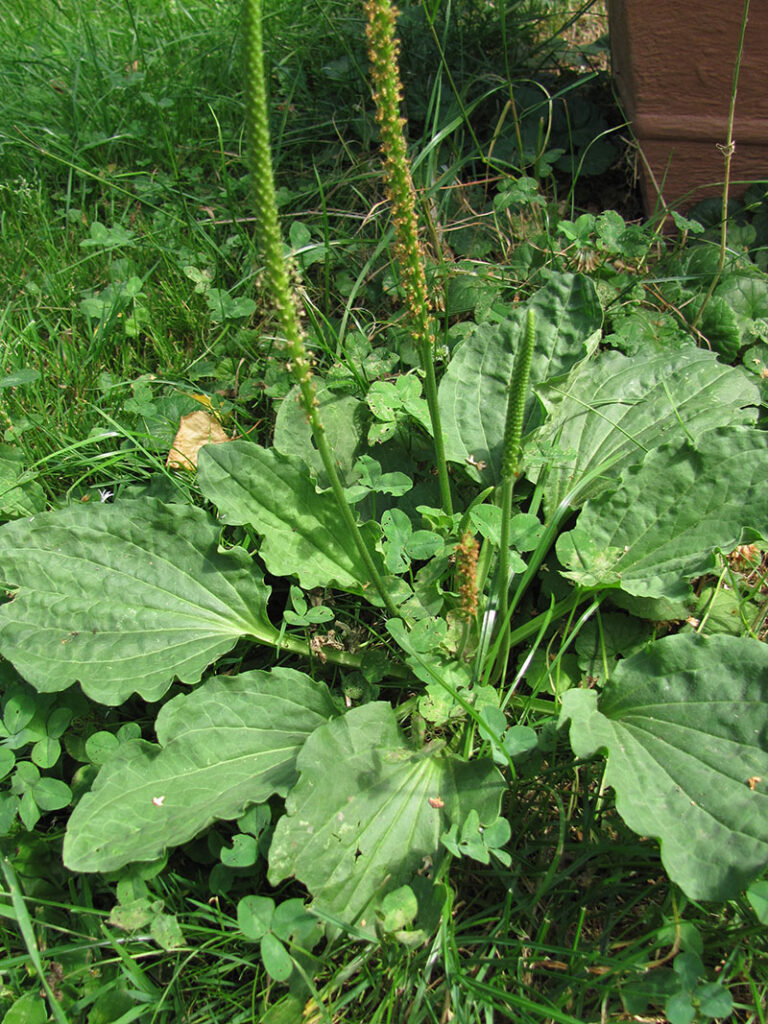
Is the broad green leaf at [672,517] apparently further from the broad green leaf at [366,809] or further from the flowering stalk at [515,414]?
the broad green leaf at [366,809]

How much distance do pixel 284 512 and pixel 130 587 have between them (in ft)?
1.71

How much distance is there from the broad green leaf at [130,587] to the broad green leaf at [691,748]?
1061 millimetres

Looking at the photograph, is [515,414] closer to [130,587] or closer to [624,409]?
[624,409]

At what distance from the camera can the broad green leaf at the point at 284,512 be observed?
258cm

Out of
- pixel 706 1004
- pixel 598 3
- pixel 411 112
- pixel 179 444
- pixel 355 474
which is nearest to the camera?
pixel 706 1004

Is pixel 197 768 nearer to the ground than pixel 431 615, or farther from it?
nearer to the ground

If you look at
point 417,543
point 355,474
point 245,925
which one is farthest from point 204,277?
point 245,925

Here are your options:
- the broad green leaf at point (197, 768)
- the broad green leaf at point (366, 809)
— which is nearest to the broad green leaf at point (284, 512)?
the broad green leaf at point (197, 768)

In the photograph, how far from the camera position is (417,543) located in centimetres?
245

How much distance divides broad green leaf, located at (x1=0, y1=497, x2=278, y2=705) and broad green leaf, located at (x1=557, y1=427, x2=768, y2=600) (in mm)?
1016

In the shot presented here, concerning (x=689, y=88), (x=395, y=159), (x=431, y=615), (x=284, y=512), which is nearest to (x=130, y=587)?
(x=284, y=512)

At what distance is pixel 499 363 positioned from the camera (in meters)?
2.96

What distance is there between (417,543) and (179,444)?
3.64 ft

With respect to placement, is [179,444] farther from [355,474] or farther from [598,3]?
[598,3]
